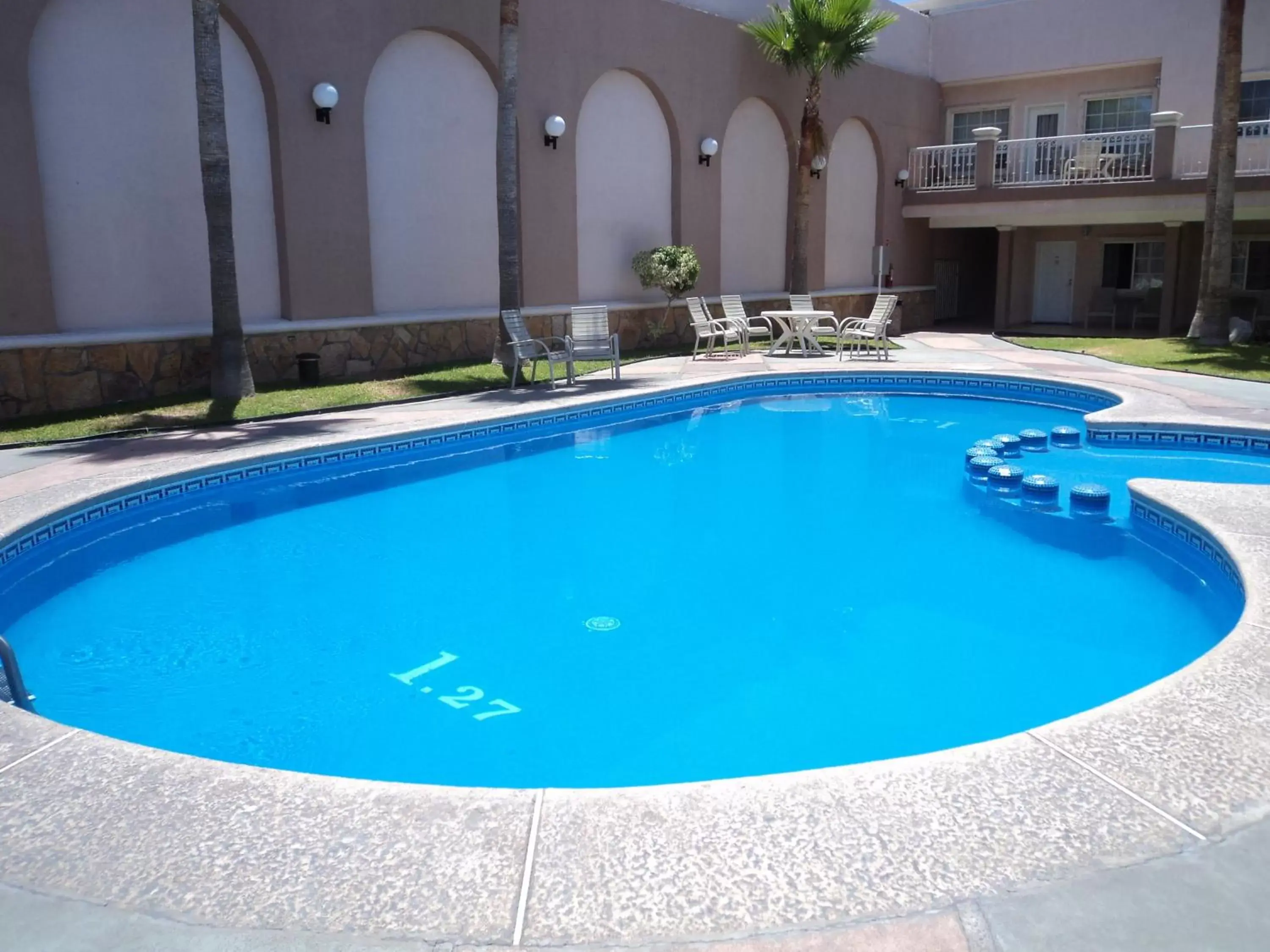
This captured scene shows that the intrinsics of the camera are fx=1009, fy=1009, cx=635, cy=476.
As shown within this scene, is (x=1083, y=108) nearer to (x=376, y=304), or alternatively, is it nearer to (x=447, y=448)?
(x=376, y=304)

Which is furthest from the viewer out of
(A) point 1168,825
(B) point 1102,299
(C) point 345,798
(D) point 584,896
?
(B) point 1102,299

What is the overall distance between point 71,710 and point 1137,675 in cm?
485

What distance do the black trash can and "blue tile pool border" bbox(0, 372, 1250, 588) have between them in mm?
2795

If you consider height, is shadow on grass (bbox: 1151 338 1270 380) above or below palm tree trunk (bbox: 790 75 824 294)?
below

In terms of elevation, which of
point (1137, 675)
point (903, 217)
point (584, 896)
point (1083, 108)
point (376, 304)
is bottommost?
point (1137, 675)

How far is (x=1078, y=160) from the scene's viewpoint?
18953mm

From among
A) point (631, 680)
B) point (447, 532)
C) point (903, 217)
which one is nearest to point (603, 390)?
point (447, 532)

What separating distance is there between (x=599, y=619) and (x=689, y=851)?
2.93m

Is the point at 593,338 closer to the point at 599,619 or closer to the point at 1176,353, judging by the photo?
the point at 599,619

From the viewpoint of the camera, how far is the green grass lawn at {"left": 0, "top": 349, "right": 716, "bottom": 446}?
30.6 feet

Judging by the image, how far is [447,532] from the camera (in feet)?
23.9

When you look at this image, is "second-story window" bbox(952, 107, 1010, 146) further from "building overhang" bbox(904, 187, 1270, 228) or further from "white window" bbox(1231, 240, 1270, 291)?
"white window" bbox(1231, 240, 1270, 291)

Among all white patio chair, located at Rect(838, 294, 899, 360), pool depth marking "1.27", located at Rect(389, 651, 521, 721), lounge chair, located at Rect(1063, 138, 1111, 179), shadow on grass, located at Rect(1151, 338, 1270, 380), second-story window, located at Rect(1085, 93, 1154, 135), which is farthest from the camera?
second-story window, located at Rect(1085, 93, 1154, 135)

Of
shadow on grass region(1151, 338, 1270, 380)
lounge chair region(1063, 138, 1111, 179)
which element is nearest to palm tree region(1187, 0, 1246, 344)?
shadow on grass region(1151, 338, 1270, 380)
